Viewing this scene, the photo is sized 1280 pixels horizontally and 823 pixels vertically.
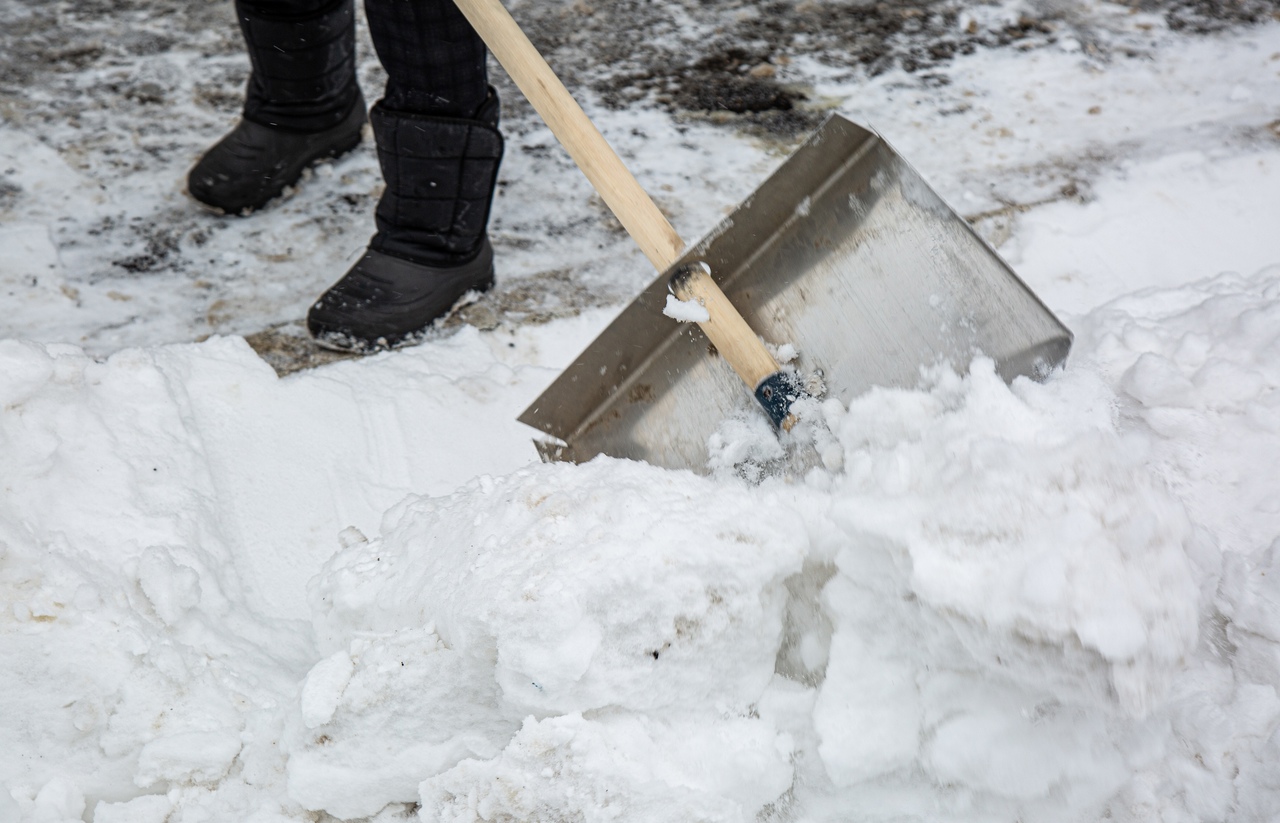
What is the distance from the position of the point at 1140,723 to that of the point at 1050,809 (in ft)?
0.42

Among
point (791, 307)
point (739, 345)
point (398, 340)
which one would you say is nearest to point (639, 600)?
point (739, 345)

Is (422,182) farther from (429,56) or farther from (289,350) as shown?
(289,350)

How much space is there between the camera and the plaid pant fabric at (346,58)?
171 cm

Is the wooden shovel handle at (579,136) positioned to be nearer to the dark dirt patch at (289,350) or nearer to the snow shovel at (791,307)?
the snow shovel at (791,307)

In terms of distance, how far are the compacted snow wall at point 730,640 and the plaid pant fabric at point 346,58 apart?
86 centimetres

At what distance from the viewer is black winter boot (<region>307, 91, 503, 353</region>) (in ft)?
6.03

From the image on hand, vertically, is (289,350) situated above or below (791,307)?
below

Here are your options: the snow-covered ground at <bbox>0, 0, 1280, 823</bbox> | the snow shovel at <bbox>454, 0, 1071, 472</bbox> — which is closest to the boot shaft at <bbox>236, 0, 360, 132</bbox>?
the snow-covered ground at <bbox>0, 0, 1280, 823</bbox>

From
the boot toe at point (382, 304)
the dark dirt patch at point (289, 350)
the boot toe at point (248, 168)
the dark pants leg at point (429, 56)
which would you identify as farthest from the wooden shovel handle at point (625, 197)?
the boot toe at point (248, 168)

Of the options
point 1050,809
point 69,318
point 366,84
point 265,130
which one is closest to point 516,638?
point 1050,809

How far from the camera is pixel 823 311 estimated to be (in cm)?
130

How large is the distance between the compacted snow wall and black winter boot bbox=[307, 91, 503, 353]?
67 centimetres

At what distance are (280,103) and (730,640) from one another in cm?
190

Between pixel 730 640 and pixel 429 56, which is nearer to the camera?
pixel 730 640
